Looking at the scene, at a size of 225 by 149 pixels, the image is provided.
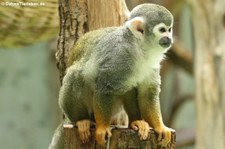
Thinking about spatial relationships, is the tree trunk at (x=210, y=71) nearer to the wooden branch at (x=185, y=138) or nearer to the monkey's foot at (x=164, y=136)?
the wooden branch at (x=185, y=138)

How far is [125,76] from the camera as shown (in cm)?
219

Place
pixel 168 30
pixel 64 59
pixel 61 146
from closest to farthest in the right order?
pixel 168 30, pixel 61 146, pixel 64 59

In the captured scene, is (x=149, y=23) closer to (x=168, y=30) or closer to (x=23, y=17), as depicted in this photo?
(x=168, y=30)

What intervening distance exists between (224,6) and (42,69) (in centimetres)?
346

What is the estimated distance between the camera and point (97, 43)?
7.53 ft

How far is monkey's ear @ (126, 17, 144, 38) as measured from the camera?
218 centimetres

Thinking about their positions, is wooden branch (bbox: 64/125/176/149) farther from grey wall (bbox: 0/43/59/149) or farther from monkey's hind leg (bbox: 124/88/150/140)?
grey wall (bbox: 0/43/59/149)

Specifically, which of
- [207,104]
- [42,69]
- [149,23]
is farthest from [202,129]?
[42,69]

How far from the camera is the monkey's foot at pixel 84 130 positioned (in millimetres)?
2141

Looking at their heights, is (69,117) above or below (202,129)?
above

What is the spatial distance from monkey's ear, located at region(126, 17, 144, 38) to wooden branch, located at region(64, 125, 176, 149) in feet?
1.22

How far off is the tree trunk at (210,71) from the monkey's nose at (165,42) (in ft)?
5.33

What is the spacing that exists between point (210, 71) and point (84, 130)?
179 centimetres

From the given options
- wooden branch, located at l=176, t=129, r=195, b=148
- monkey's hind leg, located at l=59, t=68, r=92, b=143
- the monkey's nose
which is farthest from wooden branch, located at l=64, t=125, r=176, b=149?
wooden branch, located at l=176, t=129, r=195, b=148
